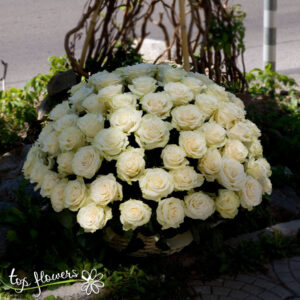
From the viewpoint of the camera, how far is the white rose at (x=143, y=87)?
10.4 ft

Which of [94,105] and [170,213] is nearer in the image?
[170,213]

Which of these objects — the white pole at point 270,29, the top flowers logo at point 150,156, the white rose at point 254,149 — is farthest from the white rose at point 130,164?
the white pole at point 270,29

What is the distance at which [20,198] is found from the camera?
352 cm

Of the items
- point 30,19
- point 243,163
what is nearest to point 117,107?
point 243,163

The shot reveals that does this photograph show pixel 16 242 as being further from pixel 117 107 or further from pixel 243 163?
pixel 243 163

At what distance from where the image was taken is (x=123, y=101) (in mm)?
3105

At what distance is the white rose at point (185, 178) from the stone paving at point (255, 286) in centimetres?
55

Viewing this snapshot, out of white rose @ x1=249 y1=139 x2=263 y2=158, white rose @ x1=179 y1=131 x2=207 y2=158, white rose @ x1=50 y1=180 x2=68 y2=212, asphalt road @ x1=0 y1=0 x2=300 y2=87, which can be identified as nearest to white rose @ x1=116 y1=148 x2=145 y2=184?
white rose @ x1=179 y1=131 x2=207 y2=158

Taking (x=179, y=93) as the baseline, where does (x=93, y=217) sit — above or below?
below

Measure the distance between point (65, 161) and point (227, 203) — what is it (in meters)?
A: 0.88

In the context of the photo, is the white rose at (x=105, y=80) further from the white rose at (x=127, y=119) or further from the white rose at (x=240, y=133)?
the white rose at (x=240, y=133)

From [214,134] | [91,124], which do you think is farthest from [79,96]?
[214,134]

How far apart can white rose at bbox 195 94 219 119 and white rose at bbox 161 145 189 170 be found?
0.31 metres

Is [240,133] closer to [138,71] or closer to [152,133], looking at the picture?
[152,133]
